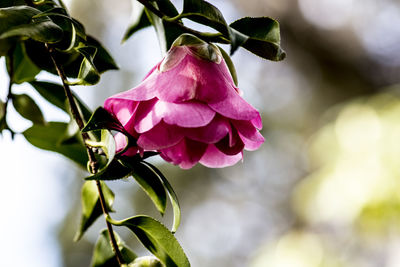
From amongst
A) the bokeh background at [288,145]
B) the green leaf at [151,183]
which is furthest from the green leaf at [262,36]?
the bokeh background at [288,145]

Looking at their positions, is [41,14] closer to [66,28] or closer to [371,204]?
[66,28]

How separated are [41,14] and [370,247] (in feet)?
9.29

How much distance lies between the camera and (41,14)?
33 cm

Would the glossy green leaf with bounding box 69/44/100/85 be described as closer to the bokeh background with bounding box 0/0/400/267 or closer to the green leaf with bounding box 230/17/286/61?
the green leaf with bounding box 230/17/286/61

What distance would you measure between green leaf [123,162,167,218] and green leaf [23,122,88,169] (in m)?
0.16

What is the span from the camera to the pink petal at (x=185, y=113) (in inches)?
12.2

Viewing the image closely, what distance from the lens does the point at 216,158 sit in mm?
378

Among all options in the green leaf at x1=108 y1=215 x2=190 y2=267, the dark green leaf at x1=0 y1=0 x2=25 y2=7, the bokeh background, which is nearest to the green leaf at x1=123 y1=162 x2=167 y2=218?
the green leaf at x1=108 y1=215 x2=190 y2=267

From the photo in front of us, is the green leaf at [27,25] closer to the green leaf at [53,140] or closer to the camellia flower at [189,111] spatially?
the camellia flower at [189,111]

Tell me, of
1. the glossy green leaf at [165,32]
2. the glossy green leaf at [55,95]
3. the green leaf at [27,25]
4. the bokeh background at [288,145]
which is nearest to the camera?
the green leaf at [27,25]

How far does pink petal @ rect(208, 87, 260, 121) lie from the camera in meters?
0.33

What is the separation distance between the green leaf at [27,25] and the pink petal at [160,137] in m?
0.09

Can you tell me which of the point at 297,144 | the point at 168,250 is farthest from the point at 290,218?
the point at 168,250

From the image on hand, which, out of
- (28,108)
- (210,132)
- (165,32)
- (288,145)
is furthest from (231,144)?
(288,145)
